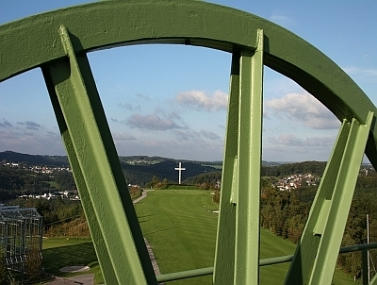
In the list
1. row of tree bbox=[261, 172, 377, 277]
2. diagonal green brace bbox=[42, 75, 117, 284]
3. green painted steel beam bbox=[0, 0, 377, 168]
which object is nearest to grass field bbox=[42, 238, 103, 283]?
row of tree bbox=[261, 172, 377, 277]

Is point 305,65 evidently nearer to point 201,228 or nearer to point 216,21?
point 216,21

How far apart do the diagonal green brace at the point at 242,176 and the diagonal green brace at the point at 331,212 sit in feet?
2.40

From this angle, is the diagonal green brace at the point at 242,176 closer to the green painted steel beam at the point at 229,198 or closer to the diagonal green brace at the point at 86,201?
the green painted steel beam at the point at 229,198

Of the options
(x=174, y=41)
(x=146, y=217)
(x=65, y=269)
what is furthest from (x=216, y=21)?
(x=146, y=217)

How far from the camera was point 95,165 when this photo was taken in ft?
8.04

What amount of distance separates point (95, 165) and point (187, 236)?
3309cm

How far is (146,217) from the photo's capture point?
4216cm

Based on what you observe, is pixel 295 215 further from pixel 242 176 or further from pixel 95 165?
pixel 95 165

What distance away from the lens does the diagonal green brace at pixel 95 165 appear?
2.39 m

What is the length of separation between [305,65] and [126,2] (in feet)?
4.87

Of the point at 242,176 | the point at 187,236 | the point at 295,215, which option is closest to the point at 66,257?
the point at 187,236

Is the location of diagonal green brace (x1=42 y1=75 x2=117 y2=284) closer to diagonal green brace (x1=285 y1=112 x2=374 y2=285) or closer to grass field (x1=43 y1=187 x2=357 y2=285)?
diagonal green brace (x1=285 y1=112 x2=374 y2=285)

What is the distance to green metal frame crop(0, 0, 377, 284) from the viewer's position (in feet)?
7.85

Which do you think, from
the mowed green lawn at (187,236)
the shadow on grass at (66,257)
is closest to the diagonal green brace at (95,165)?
the mowed green lawn at (187,236)
